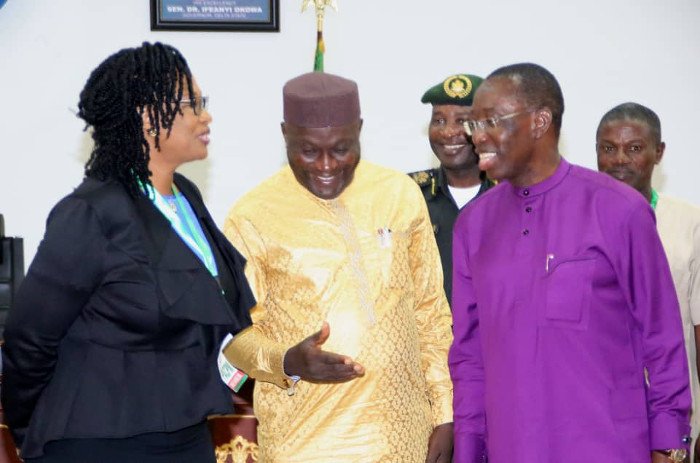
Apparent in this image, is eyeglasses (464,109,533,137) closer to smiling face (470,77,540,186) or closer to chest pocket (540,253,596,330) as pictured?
Answer: smiling face (470,77,540,186)

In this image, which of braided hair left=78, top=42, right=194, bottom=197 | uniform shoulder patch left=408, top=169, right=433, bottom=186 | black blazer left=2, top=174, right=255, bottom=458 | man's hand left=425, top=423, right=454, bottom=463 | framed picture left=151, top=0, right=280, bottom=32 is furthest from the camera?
framed picture left=151, top=0, right=280, bottom=32

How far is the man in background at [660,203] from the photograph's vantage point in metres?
4.35

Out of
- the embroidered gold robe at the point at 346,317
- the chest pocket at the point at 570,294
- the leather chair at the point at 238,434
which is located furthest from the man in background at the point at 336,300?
the leather chair at the point at 238,434

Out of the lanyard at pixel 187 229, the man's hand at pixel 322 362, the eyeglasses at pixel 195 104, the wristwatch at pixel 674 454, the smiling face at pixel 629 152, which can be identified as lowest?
the wristwatch at pixel 674 454

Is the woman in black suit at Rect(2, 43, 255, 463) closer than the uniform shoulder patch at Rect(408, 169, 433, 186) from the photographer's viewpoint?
Yes

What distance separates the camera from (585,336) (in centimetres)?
297

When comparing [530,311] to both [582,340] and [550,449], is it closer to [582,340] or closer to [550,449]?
[582,340]

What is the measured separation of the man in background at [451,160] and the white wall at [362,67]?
195 centimetres

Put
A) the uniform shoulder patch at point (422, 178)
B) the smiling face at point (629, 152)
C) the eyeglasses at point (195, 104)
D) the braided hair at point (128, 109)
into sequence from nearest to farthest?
the braided hair at point (128, 109)
the eyeglasses at point (195, 104)
the uniform shoulder patch at point (422, 178)
the smiling face at point (629, 152)

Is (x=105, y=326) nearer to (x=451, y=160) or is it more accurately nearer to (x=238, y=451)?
(x=238, y=451)

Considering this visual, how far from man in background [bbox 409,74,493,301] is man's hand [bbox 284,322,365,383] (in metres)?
1.26

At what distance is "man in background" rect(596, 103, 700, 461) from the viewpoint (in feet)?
14.3

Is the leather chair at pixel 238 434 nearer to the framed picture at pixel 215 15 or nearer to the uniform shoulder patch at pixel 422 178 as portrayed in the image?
the uniform shoulder patch at pixel 422 178

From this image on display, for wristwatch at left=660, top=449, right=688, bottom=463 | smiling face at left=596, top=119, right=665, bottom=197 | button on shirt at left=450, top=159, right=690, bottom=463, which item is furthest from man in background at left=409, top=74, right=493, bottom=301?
wristwatch at left=660, top=449, right=688, bottom=463
